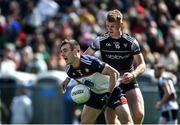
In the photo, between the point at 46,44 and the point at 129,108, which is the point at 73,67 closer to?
the point at 129,108

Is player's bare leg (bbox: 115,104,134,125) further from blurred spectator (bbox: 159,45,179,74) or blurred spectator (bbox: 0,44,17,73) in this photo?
blurred spectator (bbox: 0,44,17,73)

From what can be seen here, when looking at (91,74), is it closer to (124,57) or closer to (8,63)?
(124,57)

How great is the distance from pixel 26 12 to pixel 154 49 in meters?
4.66

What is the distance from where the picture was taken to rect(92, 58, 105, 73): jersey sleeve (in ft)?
41.2

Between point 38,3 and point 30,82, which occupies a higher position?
point 38,3

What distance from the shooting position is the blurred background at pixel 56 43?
2273 cm

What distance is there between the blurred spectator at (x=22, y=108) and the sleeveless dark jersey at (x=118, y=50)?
9.65 meters

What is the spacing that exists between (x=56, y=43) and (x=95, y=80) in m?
11.3

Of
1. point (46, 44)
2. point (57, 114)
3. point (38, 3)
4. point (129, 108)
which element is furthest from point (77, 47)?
point (38, 3)

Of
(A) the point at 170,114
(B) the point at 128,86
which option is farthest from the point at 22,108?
(B) the point at 128,86

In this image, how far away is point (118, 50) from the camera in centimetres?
1346

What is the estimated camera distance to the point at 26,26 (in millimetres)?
25922

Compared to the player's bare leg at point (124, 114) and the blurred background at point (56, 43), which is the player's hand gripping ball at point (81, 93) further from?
the blurred background at point (56, 43)

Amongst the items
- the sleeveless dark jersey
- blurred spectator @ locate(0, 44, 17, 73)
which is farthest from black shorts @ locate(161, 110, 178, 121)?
blurred spectator @ locate(0, 44, 17, 73)
